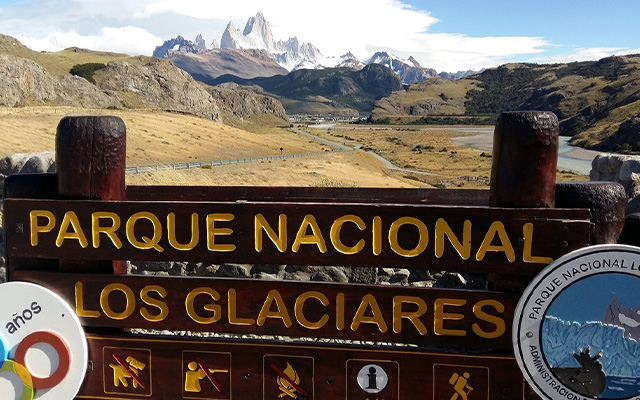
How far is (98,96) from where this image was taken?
77.6 metres

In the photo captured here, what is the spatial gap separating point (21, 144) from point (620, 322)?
117 feet

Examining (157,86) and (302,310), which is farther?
(157,86)

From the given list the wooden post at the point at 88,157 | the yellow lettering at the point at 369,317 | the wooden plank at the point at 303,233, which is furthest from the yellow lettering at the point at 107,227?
the yellow lettering at the point at 369,317

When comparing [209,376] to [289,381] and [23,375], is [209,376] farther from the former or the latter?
[23,375]

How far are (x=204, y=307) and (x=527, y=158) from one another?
208cm

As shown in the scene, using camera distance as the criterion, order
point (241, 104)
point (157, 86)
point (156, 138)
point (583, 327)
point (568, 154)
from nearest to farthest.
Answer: point (583, 327)
point (156, 138)
point (568, 154)
point (157, 86)
point (241, 104)

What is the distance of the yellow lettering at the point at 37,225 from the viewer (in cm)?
333

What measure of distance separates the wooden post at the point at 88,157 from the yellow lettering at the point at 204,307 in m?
0.68

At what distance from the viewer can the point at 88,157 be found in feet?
10.8

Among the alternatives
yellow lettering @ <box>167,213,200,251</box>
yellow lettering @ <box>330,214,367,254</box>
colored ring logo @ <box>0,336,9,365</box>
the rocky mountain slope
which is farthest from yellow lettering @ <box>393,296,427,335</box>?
the rocky mountain slope

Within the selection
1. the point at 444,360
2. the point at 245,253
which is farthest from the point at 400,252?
the point at 245,253

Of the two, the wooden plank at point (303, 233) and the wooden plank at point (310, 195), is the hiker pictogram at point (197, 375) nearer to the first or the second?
the wooden plank at point (303, 233)

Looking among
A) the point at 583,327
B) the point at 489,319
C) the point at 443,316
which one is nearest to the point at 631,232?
the point at 583,327

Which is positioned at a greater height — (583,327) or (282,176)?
(583,327)
